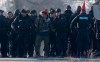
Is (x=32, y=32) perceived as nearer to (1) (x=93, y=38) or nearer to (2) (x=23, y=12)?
(2) (x=23, y=12)

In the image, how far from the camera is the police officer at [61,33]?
22500 millimetres

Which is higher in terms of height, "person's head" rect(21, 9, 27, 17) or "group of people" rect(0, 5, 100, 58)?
"person's head" rect(21, 9, 27, 17)

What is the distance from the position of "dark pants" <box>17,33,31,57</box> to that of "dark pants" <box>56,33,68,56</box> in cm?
124

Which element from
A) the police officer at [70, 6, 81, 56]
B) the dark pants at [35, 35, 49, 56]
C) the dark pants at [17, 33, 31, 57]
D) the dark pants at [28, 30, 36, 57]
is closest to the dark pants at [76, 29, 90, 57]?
the police officer at [70, 6, 81, 56]

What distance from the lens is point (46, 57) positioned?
864 inches

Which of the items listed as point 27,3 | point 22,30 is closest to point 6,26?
point 22,30

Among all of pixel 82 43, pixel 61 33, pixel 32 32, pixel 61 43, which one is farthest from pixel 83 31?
pixel 32 32

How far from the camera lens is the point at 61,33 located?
22578 millimetres

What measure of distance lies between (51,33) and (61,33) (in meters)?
0.41

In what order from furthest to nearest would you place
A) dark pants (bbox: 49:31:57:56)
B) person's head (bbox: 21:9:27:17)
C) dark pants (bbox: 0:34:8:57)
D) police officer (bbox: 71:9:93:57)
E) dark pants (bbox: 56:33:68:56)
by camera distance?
dark pants (bbox: 0:34:8:57)
dark pants (bbox: 49:31:57:56)
dark pants (bbox: 56:33:68:56)
person's head (bbox: 21:9:27:17)
police officer (bbox: 71:9:93:57)

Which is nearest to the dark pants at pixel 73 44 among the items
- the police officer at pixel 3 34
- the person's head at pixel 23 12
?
the person's head at pixel 23 12

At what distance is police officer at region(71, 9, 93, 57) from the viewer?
22.2m

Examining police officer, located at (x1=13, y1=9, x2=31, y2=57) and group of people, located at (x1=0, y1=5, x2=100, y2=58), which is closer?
group of people, located at (x1=0, y1=5, x2=100, y2=58)

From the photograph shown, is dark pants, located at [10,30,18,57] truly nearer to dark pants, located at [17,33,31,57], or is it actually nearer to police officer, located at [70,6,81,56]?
dark pants, located at [17,33,31,57]
